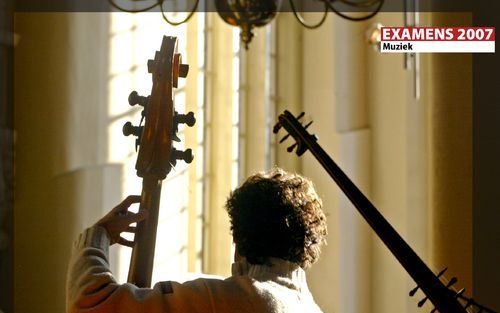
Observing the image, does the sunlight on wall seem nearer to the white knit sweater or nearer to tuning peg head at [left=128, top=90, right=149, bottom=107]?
tuning peg head at [left=128, top=90, right=149, bottom=107]

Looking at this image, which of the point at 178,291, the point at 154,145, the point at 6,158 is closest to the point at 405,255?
the point at 178,291

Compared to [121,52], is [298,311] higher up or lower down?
lower down

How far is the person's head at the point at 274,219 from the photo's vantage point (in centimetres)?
185

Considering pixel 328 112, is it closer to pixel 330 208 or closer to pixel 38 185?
pixel 330 208

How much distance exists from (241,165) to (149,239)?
3.90 m

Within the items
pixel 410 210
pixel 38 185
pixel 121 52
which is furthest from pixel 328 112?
pixel 38 185

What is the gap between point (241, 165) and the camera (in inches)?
236

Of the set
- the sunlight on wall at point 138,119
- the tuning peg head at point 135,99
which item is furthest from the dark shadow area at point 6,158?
the tuning peg head at point 135,99

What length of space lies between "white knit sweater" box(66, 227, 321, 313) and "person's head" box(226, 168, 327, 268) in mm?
33

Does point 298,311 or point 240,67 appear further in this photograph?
point 240,67

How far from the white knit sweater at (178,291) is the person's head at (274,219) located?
33 mm

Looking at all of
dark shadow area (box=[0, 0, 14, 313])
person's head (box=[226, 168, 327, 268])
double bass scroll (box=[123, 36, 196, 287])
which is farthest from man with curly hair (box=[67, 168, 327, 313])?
dark shadow area (box=[0, 0, 14, 313])

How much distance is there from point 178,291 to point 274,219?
0.22m

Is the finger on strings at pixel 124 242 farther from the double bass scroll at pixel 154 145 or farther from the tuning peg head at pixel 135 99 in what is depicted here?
the tuning peg head at pixel 135 99
